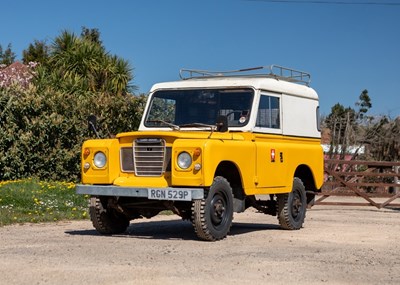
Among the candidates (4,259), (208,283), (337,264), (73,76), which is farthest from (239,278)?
(73,76)

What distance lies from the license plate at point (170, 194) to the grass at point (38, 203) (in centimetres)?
414

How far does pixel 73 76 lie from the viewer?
27391 mm

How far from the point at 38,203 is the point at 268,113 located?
5861 millimetres

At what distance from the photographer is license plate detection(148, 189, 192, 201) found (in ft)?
38.7

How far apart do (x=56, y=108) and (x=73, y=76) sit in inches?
192

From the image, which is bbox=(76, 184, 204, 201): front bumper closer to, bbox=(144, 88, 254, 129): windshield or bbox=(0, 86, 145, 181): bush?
bbox=(144, 88, 254, 129): windshield

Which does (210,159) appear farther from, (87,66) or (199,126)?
(87,66)

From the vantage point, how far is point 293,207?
1493cm

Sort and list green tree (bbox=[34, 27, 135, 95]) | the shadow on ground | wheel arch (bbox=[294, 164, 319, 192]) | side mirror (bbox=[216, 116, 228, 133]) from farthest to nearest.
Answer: green tree (bbox=[34, 27, 135, 95])
wheel arch (bbox=[294, 164, 319, 192])
the shadow on ground
side mirror (bbox=[216, 116, 228, 133])

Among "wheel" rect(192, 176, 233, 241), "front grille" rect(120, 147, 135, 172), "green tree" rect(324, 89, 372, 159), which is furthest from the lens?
"green tree" rect(324, 89, 372, 159)

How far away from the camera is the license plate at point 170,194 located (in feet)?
38.7

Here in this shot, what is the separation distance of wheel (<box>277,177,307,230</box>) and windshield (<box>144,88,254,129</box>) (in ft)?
6.52

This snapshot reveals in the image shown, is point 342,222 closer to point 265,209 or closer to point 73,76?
point 265,209

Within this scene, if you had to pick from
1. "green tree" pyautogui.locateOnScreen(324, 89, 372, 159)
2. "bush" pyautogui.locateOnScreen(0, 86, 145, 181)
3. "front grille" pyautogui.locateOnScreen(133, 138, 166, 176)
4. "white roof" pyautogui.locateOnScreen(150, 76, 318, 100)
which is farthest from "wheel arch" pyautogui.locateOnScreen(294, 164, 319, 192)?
"green tree" pyautogui.locateOnScreen(324, 89, 372, 159)
